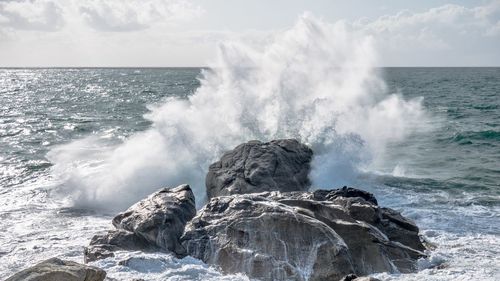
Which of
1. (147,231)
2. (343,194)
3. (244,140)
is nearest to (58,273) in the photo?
(147,231)

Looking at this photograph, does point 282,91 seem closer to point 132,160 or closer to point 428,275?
point 132,160

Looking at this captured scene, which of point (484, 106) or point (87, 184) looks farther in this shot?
point (484, 106)

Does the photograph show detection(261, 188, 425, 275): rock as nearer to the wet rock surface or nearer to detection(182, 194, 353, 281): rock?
the wet rock surface

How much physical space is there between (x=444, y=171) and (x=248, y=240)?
1434 cm

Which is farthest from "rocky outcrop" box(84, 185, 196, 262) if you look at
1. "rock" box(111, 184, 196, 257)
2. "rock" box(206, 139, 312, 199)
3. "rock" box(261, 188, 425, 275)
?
"rock" box(206, 139, 312, 199)

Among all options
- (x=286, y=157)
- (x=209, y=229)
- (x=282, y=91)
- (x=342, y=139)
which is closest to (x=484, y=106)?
(x=282, y=91)

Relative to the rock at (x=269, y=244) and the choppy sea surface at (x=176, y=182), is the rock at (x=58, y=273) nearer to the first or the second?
the choppy sea surface at (x=176, y=182)

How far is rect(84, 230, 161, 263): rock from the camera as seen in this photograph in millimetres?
12328

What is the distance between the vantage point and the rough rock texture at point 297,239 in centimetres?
1120

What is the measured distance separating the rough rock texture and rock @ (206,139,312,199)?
2.89 metres

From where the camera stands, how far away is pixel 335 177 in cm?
2103

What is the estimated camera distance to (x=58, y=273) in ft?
27.3

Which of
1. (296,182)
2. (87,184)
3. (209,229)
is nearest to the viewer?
(209,229)

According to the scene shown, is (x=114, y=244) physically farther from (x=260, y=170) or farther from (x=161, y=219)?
(x=260, y=170)
